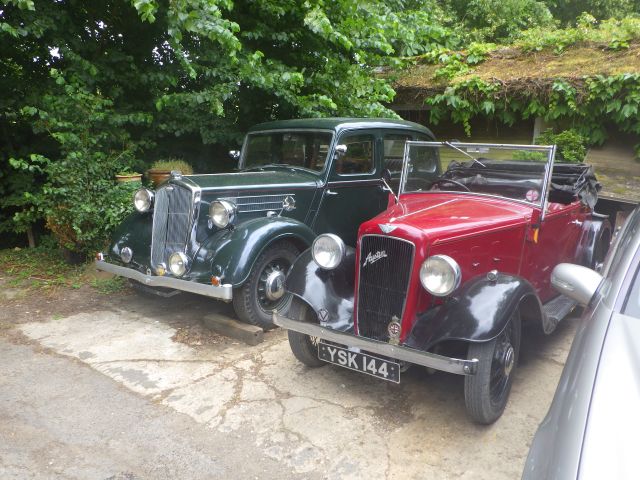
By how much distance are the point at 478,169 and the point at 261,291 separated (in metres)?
2.33

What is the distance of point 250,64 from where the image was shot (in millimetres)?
6375

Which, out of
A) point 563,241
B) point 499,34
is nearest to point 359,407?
point 563,241

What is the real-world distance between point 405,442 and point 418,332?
2.22 ft

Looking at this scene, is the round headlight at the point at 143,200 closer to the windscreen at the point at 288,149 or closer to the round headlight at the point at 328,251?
the windscreen at the point at 288,149

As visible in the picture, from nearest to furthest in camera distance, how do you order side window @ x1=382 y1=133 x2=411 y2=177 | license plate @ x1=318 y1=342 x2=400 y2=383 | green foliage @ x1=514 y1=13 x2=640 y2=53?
license plate @ x1=318 y1=342 x2=400 y2=383 → side window @ x1=382 y1=133 x2=411 y2=177 → green foliage @ x1=514 y1=13 x2=640 y2=53

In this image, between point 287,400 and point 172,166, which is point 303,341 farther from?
point 172,166

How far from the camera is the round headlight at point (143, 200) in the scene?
505 centimetres

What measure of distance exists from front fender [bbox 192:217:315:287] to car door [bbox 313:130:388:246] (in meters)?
0.71

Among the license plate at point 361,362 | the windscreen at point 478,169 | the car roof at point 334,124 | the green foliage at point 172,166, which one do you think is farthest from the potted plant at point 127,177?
the license plate at point 361,362

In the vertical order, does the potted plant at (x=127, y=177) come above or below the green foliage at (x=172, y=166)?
below

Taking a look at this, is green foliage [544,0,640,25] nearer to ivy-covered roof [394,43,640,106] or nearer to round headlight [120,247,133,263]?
ivy-covered roof [394,43,640,106]

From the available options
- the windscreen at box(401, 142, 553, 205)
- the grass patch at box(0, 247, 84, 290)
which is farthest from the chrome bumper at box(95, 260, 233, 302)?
the windscreen at box(401, 142, 553, 205)

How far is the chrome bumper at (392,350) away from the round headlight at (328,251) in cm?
48

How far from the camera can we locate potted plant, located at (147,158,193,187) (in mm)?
6695
